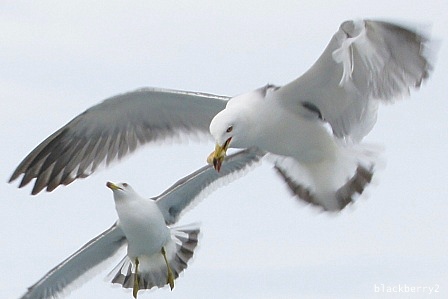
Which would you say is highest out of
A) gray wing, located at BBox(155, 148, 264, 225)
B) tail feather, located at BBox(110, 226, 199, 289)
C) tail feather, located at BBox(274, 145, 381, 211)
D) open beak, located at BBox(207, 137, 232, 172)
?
open beak, located at BBox(207, 137, 232, 172)

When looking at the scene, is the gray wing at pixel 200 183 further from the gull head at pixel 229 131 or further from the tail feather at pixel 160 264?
the gull head at pixel 229 131

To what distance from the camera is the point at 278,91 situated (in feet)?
32.2

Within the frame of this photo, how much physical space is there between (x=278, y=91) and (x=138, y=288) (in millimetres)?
3555

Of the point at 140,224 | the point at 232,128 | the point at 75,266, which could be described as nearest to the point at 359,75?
the point at 232,128

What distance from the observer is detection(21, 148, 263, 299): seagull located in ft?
40.0

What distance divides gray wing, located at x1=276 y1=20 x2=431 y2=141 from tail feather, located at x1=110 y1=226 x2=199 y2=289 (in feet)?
10.4

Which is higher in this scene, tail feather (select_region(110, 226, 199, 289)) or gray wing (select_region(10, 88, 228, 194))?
gray wing (select_region(10, 88, 228, 194))

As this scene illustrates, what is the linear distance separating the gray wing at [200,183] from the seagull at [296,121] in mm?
877

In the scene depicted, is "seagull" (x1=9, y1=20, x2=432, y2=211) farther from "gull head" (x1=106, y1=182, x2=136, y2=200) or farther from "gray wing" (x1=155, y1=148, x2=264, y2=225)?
"gull head" (x1=106, y1=182, x2=136, y2=200)

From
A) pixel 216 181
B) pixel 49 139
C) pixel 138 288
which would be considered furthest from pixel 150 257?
pixel 49 139

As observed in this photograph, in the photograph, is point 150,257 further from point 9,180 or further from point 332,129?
point 332,129

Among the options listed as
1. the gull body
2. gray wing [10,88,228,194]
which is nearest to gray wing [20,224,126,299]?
the gull body

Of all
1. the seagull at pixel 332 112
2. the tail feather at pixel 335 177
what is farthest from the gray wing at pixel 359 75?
the tail feather at pixel 335 177

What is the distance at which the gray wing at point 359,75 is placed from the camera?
8797 mm
